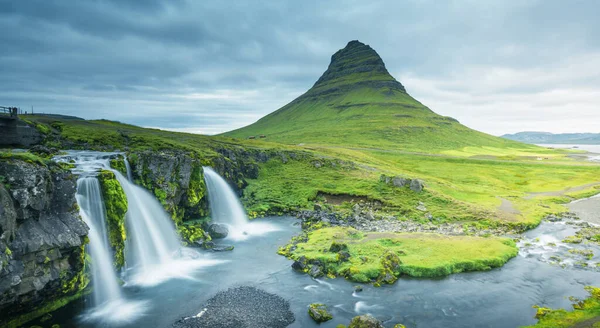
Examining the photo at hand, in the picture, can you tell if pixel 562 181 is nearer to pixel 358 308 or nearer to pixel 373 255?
pixel 373 255

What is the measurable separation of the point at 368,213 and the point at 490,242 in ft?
67.5

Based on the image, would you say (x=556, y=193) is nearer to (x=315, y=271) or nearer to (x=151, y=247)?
(x=315, y=271)

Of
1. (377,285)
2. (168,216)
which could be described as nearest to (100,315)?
(168,216)

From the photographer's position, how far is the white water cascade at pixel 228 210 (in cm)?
5456

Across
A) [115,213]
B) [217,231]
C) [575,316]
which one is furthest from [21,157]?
[575,316]

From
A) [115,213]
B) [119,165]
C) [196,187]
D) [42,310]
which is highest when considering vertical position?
[119,165]

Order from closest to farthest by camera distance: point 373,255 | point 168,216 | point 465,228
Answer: point 373,255, point 168,216, point 465,228

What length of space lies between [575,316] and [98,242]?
139 feet

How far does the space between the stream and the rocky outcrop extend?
2.54 meters

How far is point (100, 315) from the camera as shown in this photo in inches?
1100

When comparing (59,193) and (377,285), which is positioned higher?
(59,193)

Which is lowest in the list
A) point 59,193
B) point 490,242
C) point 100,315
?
point 100,315

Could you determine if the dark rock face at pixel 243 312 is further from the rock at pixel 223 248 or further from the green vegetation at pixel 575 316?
the green vegetation at pixel 575 316

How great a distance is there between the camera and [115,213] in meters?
35.6
